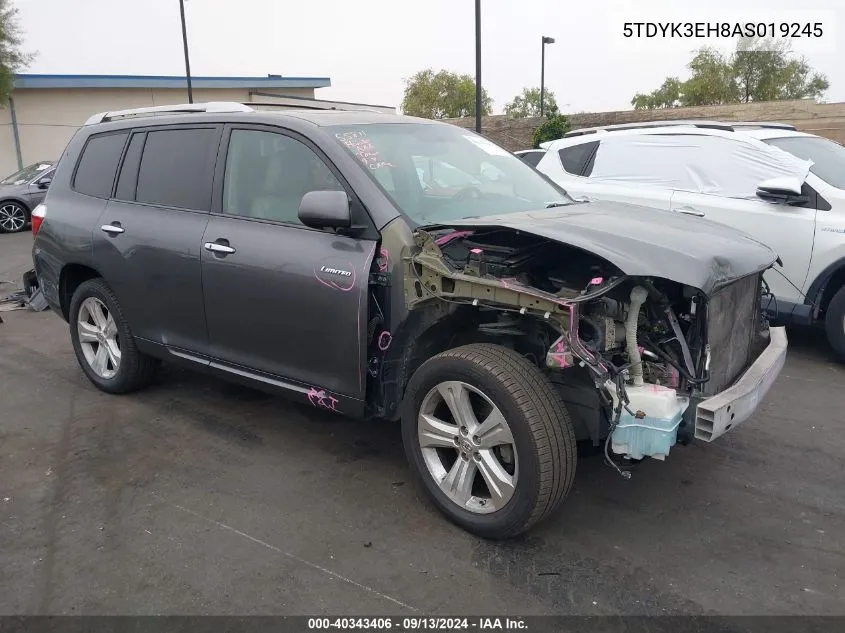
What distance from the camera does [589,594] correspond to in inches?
110

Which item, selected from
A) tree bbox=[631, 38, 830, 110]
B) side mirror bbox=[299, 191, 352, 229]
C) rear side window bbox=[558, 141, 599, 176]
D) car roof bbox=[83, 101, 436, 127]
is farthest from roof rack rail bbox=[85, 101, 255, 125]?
tree bbox=[631, 38, 830, 110]

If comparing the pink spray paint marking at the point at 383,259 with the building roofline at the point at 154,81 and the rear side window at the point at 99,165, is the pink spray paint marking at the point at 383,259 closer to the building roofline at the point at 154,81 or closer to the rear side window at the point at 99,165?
the rear side window at the point at 99,165

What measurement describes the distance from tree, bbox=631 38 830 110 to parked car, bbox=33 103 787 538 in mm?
38420

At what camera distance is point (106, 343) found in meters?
5.04

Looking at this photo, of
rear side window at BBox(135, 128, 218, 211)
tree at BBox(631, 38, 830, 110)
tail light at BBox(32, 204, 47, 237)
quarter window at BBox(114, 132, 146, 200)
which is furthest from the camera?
tree at BBox(631, 38, 830, 110)

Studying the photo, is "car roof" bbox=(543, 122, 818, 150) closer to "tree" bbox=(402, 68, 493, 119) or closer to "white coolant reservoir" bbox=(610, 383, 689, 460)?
"white coolant reservoir" bbox=(610, 383, 689, 460)

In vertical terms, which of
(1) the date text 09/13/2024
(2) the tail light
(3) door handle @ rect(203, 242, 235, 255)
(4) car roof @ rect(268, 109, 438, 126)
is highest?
(4) car roof @ rect(268, 109, 438, 126)

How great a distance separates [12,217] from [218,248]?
1434cm

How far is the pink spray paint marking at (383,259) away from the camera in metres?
3.34

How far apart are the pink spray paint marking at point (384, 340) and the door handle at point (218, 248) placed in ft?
3.56

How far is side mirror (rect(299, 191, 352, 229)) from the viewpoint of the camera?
3.32 metres

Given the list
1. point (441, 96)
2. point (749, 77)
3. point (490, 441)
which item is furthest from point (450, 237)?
point (441, 96)

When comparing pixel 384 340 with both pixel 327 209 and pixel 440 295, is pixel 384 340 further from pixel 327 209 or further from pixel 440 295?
pixel 327 209

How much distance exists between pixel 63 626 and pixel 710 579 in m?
2.55
